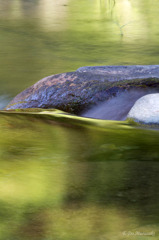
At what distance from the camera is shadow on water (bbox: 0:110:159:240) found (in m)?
1.58

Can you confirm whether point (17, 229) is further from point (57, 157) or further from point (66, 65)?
point (66, 65)

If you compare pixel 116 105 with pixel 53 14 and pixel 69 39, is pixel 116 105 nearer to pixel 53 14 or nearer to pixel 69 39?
pixel 69 39

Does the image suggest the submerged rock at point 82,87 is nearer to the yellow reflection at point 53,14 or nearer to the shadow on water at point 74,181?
the shadow on water at point 74,181

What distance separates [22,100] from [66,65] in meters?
3.07

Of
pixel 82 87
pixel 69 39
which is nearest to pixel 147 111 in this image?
pixel 82 87

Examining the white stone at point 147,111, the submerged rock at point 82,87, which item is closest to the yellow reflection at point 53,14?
the submerged rock at point 82,87

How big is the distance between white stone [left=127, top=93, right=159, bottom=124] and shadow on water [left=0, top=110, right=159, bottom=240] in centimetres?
45

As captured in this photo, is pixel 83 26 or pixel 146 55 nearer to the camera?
pixel 146 55

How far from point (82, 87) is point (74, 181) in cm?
245

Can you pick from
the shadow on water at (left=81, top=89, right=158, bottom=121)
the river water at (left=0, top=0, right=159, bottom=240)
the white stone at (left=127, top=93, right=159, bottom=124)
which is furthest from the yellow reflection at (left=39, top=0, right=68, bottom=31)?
the river water at (left=0, top=0, right=159, bottom=240)

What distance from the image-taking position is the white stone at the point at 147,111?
10.4 ft

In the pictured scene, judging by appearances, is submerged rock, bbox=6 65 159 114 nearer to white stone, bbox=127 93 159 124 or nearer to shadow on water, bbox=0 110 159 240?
white stone, bbox=127 93 159 124

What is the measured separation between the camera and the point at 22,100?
4586 millimetres

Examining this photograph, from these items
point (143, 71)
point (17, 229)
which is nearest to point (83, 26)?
point (143, 71)
